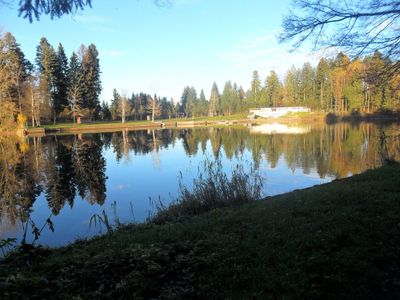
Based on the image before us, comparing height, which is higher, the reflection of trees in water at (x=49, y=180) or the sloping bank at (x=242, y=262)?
the sloping bank at (x=242, y=262)

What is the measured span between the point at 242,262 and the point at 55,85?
64831mm

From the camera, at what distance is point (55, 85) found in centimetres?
6234

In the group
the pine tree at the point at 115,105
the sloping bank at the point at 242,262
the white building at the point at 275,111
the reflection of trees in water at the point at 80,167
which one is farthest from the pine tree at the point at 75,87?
the sloping bank at the point at 242,262

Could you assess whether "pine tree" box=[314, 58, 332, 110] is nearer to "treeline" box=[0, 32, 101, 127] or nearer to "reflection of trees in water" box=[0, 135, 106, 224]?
"treeline" box=[0, 32, 101, 127]

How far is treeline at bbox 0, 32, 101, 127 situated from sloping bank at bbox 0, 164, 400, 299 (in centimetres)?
5033

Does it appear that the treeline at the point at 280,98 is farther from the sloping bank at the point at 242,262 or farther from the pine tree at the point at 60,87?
the sloping bank at the point at 242,262

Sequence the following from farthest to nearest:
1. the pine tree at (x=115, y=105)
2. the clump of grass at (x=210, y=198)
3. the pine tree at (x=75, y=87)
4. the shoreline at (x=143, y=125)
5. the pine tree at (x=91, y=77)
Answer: the pine tree at (x=115, y=105) → the pine tree at (x=91, y=77) → the pine tree at (x=75, y=87) → the shoreline at (x=143, y=125) → the clump of grass at (x=210, y=198)

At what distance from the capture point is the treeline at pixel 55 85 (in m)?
53.2

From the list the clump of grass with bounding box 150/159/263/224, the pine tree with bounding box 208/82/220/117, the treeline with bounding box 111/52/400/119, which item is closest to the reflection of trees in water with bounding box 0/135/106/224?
the clump of grass with bounding box 150/159/263/224

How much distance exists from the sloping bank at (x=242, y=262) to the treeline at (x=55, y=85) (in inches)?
1981

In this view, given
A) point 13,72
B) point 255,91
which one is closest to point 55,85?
point 13,72

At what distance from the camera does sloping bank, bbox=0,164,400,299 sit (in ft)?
12.7

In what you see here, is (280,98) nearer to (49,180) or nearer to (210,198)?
(49,180)

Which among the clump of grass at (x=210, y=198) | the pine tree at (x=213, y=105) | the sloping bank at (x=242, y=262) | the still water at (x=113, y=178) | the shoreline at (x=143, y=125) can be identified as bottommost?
the still water at (x=113, y=178)
